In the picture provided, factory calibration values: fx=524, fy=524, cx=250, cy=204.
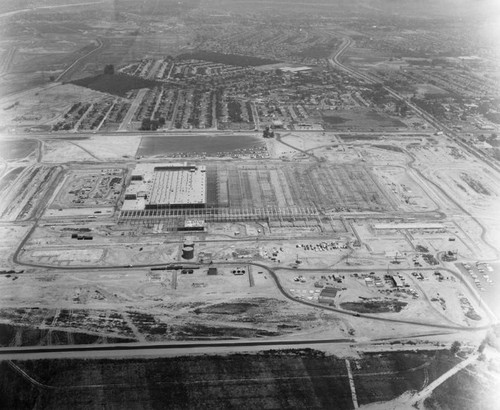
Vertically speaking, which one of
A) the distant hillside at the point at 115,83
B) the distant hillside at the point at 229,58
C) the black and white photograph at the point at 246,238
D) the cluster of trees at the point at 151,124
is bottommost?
the black and white photograph at the point at 246,238

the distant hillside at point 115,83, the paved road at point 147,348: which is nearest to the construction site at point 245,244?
the paved road at point 147,348

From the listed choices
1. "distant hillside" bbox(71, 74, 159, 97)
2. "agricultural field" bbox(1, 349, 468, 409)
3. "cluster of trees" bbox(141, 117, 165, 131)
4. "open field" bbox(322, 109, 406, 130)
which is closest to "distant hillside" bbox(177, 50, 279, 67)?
"distant hillside" bbox(71, 74, 159, 97)

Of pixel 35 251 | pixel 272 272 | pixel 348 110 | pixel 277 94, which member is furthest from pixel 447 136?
pixel 35 251

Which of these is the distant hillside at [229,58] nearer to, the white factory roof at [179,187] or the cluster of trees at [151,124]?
the cluster of trees at [151,124]

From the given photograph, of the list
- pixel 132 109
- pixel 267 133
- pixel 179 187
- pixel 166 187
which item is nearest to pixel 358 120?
pixel 267 133

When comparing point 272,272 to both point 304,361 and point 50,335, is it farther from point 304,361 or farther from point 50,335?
point 50,335

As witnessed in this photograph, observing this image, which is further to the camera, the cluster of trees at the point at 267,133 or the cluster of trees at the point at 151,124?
the cluster of trees at the point at 151,124
